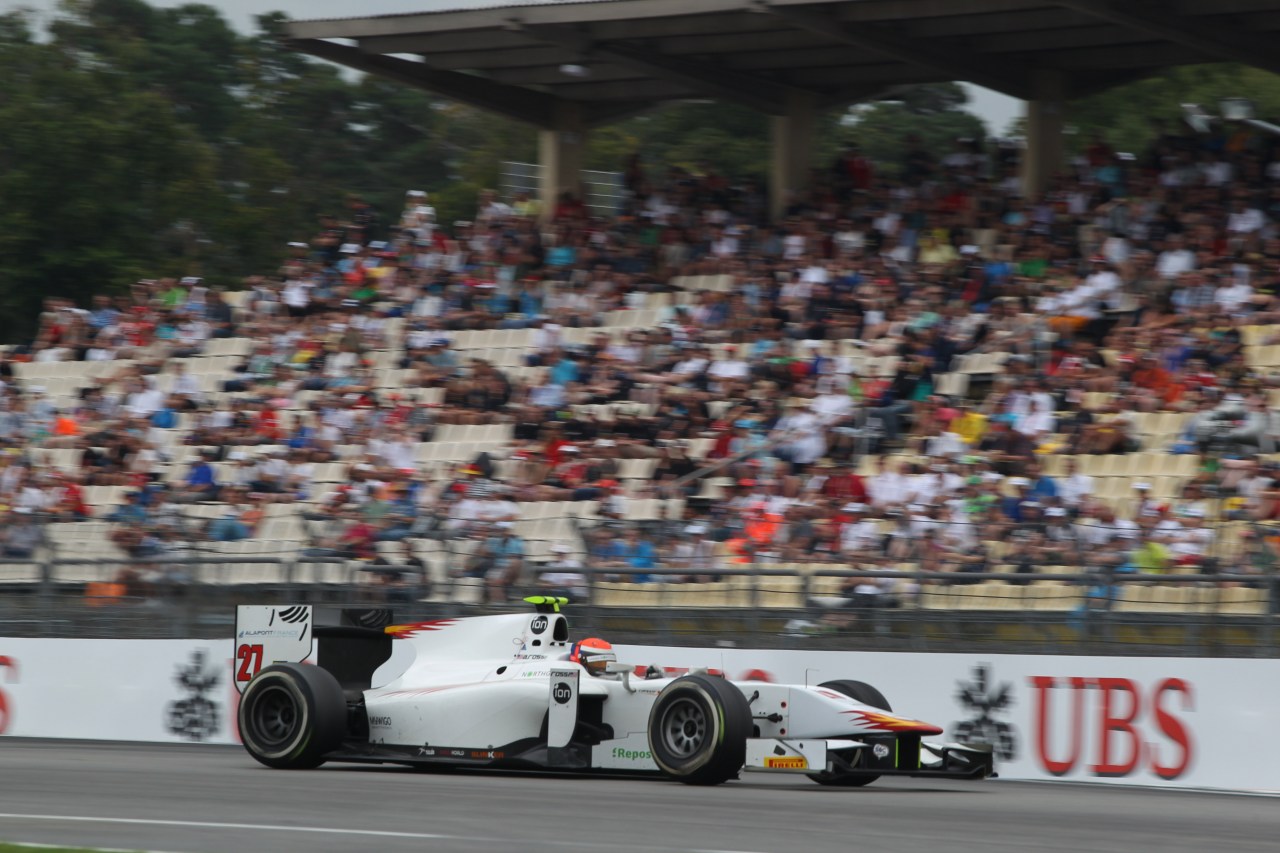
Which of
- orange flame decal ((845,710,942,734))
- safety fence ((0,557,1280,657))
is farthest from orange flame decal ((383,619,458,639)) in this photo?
orange flame decal ((845,710,942,734))

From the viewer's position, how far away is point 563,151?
26.2m

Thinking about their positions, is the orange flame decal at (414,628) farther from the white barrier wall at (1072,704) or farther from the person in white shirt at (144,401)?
the person in white shirt at (144,401)

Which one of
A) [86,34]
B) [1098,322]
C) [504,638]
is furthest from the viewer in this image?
[86,34]

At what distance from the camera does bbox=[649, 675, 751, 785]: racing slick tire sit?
35.7ft

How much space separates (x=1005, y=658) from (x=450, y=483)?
23.6 feet

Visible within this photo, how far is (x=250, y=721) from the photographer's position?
1248cm

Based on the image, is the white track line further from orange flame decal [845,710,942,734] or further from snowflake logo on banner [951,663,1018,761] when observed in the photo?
snowflake logo on banner [951,663,1018,761]

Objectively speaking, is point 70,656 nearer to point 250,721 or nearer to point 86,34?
point 250,721

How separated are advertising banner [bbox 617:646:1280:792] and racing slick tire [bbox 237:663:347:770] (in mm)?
2177

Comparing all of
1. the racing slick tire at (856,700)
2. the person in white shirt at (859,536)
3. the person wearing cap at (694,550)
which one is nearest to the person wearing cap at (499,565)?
the person wearing cap at (694,550)

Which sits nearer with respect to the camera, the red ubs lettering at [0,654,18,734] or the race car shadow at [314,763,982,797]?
the race car shadow at [314,763,982,797]

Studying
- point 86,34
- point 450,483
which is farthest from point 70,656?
point 86,34

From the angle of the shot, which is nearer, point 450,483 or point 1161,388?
point 1161,388

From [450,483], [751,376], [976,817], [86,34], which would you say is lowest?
[976,817]
